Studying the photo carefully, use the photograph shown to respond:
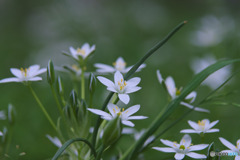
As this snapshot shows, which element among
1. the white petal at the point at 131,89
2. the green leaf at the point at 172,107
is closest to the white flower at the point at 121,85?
the white petal at the point at 131,89

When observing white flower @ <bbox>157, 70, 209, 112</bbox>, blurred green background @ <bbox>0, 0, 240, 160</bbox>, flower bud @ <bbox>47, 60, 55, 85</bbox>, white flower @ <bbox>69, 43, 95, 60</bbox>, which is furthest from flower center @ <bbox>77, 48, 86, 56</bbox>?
blurred green background @ <bbox>0, 0, 240, 160</bbox>

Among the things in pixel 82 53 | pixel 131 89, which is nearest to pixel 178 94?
pixel 131 89

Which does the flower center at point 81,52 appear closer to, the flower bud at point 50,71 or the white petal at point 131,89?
the flower bud at point 50,71

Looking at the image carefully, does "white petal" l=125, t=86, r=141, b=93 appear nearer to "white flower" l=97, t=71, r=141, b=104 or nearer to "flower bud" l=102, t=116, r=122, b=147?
"white flower" l=97, t=71, r=141, b=104

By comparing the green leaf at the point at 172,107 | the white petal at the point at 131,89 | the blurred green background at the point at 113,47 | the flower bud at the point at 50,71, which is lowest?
the blurred green background at the point at 113,47

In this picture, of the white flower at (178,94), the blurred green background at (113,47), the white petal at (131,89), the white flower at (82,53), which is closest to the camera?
the white petal at (131,89)

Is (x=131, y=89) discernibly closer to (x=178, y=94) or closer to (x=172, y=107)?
(x=172, y=107)
